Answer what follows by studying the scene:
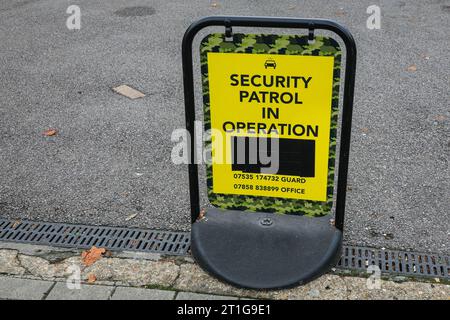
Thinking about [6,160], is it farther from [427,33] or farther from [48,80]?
[427,33]

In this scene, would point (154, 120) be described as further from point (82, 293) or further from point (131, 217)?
point (82, 293)

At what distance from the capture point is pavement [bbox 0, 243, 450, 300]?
3.08 metres

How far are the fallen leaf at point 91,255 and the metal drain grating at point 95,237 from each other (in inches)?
2.3

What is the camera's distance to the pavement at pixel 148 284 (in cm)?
308

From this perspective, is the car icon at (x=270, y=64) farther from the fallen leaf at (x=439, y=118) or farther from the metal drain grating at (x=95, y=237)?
the fallen leaf at (x=439, y=118)

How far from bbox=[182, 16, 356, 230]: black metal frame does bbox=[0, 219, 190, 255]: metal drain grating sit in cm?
39

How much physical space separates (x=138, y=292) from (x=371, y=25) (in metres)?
5.77

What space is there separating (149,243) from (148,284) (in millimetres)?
426

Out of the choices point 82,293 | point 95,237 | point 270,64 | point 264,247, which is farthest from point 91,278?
point 270,64

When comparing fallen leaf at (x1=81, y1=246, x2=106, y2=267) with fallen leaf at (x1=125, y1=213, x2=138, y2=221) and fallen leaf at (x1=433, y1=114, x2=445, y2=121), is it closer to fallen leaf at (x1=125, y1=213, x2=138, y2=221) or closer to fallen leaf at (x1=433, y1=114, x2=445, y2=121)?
fallen leaf at (x1=125, y1=213, x2=138, y2=221)

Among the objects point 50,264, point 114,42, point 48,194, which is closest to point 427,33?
point 114,42

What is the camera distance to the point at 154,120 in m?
5.22

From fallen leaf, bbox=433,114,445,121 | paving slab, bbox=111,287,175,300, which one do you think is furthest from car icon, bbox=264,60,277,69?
fallen leaf, bbox=433,114,445,121

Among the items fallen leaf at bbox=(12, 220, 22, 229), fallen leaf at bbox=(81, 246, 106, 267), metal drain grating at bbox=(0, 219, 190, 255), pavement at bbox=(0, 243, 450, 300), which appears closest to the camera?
pavement at bbox=(0, 243, 450, 300)
